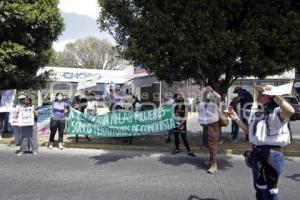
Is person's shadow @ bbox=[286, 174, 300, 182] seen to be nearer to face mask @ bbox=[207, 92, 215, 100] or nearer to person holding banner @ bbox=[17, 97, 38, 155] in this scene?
face mask @ bbox=[207, 92, 215, 100]

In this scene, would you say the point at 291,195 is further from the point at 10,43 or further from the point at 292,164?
the point at 10,43

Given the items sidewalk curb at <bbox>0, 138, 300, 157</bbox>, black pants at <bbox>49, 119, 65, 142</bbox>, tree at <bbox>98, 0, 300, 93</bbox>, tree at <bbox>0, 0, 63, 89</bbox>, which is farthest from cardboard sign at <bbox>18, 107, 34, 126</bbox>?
tree at <bbox>98, 0, 300, 93</bbox>

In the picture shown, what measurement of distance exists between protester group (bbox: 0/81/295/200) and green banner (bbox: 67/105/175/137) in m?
0.29

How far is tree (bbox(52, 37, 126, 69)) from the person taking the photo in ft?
201

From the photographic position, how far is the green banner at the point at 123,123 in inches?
469

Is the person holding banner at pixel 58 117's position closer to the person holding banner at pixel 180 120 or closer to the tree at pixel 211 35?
the tree at pixel 211 35

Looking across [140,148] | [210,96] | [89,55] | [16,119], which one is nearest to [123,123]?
[140,148]

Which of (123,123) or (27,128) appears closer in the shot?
(27,128)

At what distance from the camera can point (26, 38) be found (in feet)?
44.1

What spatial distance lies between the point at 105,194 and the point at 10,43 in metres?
7.77

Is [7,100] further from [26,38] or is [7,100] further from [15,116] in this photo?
[26,38]

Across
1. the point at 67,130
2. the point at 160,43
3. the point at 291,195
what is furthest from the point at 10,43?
the point at 291,195

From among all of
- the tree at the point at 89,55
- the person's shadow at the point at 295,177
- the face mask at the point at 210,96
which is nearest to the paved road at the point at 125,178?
the person's shadow at the point at 295,177

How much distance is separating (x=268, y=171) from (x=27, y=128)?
7.95 metres
